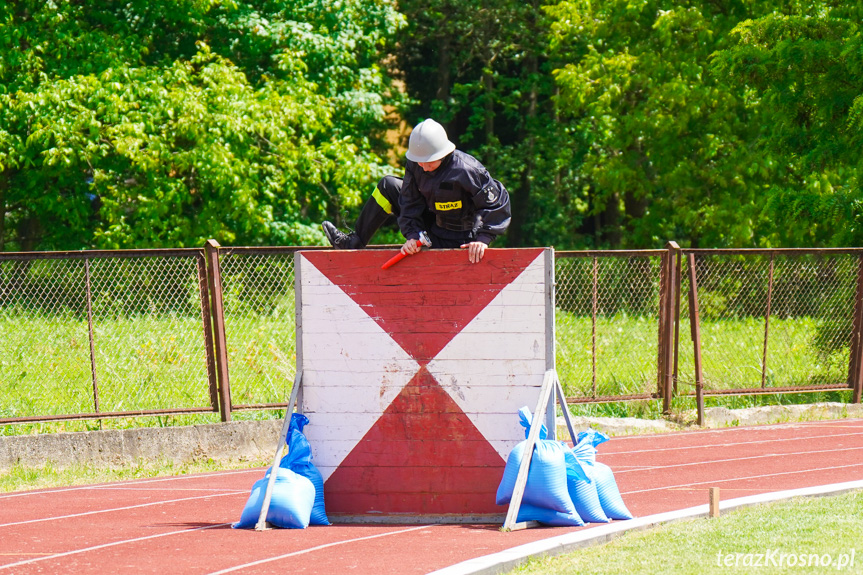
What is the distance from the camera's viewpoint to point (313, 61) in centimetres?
2467

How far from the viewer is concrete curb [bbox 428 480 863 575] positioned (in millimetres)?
5309

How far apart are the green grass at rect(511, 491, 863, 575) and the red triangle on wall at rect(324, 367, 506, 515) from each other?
1.07m

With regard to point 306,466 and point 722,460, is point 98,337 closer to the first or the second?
point 306,466

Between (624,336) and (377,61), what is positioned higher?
(377,61)

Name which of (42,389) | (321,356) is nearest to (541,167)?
(42,389)

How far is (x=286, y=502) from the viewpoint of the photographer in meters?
6.61

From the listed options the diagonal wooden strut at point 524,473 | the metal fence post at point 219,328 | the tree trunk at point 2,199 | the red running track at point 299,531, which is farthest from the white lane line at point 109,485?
the tree trunk at point 2,199

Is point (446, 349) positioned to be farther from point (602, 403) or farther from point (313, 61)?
point (313, 61)

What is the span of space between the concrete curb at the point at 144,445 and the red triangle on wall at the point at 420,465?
363 cm

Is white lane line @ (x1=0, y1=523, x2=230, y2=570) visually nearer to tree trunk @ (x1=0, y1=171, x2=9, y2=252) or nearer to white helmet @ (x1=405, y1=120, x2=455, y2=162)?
white helmet @ (x1=405, y1=120, x2=455, y2=162)

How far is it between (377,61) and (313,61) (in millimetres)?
9166

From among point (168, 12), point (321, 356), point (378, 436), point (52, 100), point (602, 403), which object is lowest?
point (602, 403)

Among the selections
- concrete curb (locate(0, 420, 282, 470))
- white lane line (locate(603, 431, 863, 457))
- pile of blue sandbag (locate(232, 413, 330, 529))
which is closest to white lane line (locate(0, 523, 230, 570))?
pile of blue sandbag (locate(232, 413, 330, 529))

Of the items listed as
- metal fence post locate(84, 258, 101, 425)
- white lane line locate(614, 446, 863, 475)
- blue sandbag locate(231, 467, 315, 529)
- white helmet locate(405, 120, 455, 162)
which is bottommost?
white lane line locate(614, 446, 863, 475)
